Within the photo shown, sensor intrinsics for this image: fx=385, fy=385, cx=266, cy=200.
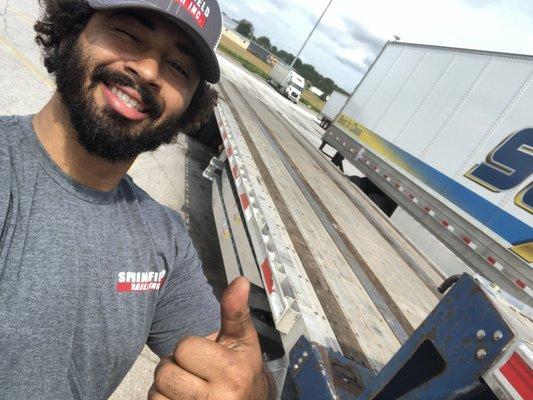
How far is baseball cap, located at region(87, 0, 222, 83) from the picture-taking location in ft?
5.07

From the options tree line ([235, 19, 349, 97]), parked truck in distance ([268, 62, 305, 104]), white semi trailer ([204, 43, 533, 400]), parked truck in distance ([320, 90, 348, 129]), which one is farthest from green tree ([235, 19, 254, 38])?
white semi trailer ([204, 43, 533, 400])

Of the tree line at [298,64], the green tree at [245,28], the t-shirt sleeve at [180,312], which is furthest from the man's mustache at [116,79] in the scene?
the green tree at [245,28]

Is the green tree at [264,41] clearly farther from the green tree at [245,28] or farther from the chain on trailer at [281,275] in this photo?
the chain on trailer at [281,275]

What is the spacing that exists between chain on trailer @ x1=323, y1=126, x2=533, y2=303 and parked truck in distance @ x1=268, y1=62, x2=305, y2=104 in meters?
30.7

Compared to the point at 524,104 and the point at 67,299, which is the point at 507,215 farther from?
the point at 67,299

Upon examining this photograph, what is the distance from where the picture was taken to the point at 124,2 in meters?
1.52

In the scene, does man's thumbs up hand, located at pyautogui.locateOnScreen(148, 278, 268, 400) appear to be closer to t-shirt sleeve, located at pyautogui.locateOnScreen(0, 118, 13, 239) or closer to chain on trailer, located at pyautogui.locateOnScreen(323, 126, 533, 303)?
t-shirt sleeve, located at pyautogui.locateOnScreen(0, 118, 13, 239)

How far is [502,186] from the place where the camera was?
5.61 meters

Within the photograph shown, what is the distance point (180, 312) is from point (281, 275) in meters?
1.09

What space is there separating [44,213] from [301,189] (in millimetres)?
4133

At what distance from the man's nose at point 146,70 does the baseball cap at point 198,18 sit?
203 mm

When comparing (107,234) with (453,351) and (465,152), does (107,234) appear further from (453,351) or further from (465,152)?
(465,152)

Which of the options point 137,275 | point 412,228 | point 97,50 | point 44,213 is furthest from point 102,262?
point 412,228

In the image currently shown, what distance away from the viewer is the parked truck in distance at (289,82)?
40.6m
